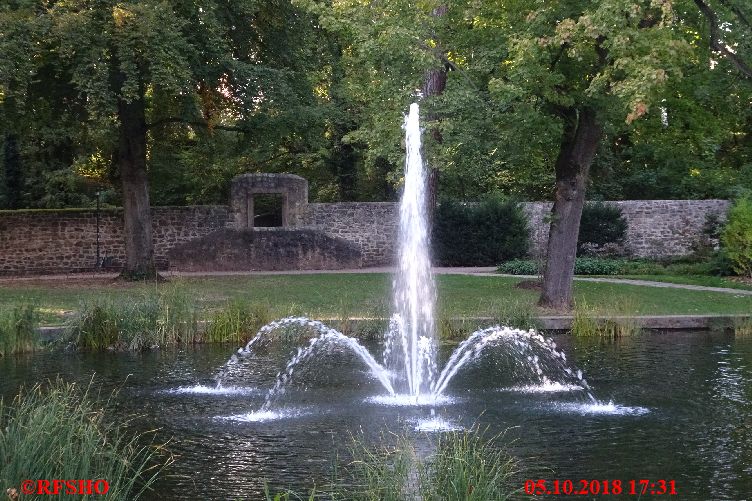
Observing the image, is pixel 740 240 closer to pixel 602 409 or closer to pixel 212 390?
pixel 602 409

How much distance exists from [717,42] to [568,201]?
13.1 ft

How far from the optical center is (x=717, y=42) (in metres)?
17.4

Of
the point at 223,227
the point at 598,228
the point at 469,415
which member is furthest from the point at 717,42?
the point at 223,227

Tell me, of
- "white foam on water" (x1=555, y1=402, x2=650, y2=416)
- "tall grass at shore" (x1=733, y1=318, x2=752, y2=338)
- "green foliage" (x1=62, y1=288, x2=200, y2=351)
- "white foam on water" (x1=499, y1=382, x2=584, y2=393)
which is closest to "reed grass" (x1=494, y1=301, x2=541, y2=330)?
"white foam on water" (x1=499, y1=382, x2=584, y2=393)

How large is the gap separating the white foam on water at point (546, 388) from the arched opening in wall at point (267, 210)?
20613 mm

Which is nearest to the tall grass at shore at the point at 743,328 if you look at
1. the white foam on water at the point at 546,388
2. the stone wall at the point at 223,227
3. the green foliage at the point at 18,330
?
the white foam on water at the point at 546,388

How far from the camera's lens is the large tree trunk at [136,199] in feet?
77.6

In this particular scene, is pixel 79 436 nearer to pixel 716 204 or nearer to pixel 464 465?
pixel 464 465

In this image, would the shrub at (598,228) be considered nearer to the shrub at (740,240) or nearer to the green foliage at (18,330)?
the shrub at (740,240)

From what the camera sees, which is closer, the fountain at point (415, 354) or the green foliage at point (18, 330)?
the fountain at point (415, 354)

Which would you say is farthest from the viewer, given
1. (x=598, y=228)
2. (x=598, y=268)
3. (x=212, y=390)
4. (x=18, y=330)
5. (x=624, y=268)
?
(x=598, y=228)

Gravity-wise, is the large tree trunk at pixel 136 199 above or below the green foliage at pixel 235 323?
above

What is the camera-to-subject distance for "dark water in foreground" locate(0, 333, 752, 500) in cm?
818

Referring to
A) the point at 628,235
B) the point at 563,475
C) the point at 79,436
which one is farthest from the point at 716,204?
the point at 79,436
